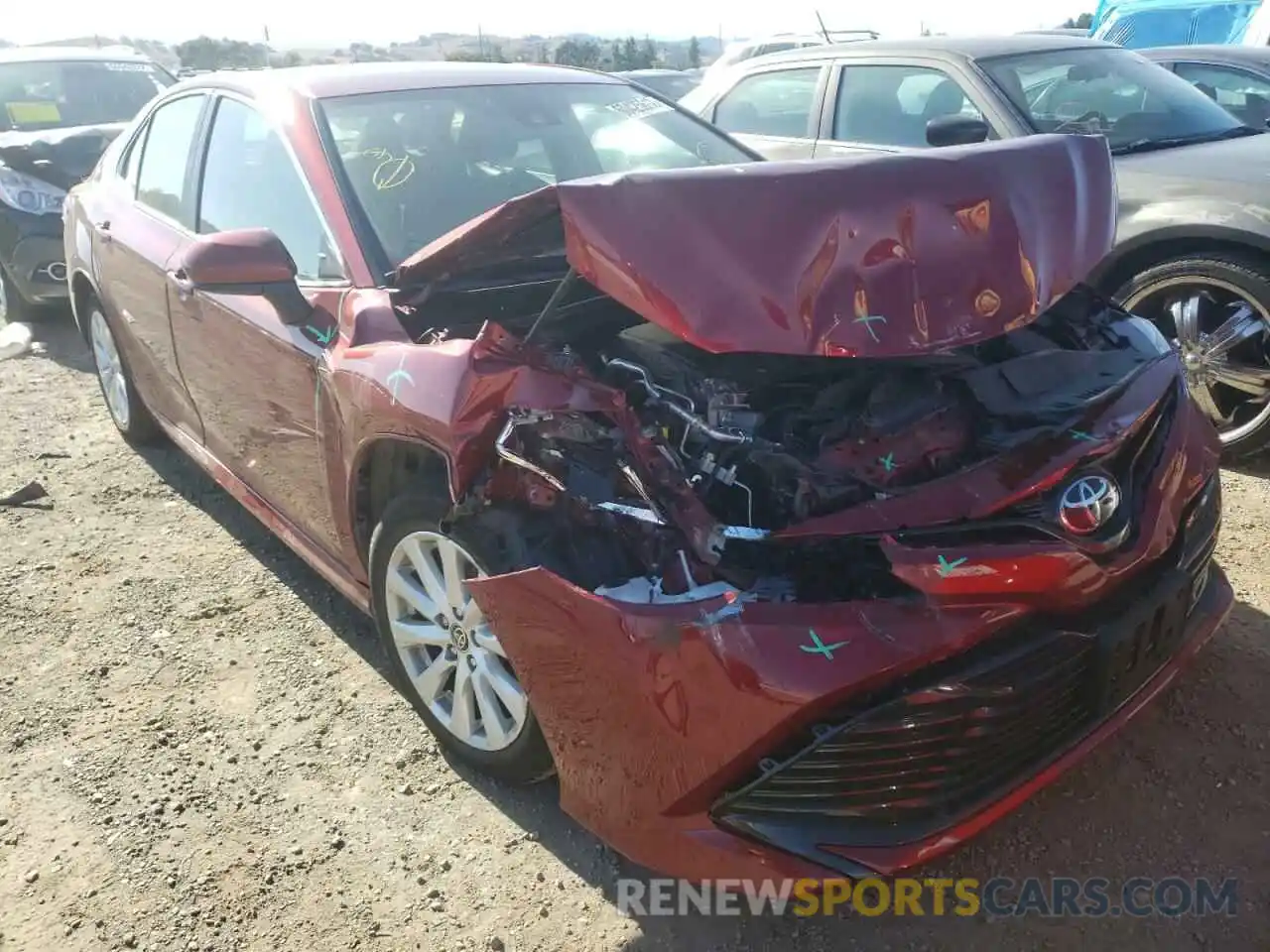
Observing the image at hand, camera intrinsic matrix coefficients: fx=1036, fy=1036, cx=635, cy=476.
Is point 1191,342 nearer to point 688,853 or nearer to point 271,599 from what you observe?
point 688,853

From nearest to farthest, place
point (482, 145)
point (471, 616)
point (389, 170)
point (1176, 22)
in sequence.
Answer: point (471, 616)
point (389, 170)
point (482, 145)
point (1176, 22)

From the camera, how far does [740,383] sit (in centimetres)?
249

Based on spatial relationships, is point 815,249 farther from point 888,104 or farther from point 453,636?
point 888,104

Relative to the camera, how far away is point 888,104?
5348mm

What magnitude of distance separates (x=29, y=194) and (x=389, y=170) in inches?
189

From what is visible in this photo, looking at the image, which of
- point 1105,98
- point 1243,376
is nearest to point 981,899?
point 1243,376

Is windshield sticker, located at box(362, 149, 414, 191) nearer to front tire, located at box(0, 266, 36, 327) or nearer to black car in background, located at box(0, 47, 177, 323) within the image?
black car in background, located at box(0, 47, 177, 323)

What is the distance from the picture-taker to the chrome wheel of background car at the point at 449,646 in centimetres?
241

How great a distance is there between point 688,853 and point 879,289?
1.18m

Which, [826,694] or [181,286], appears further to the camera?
[181,286]

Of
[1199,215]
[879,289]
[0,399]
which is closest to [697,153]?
[879,289]

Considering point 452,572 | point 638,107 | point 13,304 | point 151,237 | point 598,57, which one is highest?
point 598,57

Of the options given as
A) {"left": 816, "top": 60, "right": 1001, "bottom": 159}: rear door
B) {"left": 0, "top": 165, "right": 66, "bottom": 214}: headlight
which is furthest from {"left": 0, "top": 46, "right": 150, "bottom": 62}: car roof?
{"left": 816, "top": 60, "right": 1001, "bottom": 159}: rear door

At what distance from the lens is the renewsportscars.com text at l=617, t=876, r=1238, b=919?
2.18 m
